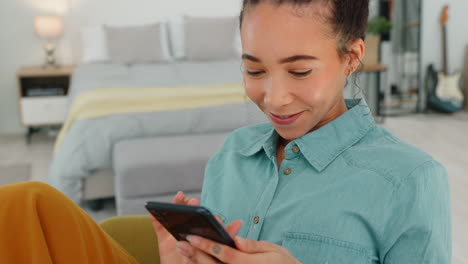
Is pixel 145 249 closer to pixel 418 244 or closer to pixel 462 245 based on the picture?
pixel 418 244

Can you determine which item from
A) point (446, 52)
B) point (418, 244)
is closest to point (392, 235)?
point (418, 244)

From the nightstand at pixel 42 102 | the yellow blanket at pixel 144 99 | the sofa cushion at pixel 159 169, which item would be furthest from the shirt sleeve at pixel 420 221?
the nightstand at pixel 42 102

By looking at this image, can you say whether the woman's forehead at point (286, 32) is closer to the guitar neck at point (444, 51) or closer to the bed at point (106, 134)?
the bed at point (106, 134)

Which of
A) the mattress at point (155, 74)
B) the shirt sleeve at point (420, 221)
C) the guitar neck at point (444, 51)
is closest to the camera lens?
the shirt sleeve at point (420, 221)

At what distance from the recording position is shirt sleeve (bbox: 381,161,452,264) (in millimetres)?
793

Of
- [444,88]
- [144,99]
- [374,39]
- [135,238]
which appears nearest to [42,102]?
[144,99]

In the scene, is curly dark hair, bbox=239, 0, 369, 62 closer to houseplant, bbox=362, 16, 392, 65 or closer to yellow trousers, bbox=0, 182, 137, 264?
yellow trousers, bbox=0, 182, 137, 264

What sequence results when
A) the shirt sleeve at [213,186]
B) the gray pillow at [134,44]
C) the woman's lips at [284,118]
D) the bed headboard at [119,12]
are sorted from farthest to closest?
the bed headboard at [119,12], the gray pillow at [134,44], the shirt sleeve at [213,186], the woman's lips at [284,118]

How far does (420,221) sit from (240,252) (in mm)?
284

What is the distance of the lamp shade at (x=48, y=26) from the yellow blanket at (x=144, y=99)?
169 centimetres

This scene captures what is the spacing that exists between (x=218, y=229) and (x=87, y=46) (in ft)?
14.0

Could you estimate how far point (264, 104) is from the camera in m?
0.90

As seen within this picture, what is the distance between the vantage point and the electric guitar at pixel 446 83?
5191 mm

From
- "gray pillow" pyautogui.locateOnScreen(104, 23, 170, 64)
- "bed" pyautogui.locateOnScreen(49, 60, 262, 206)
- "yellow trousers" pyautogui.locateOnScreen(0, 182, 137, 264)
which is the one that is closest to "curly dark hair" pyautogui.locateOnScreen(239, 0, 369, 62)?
"yellow trousers" pyautogui.locateOnScreen(0, 182, 137, 264)
